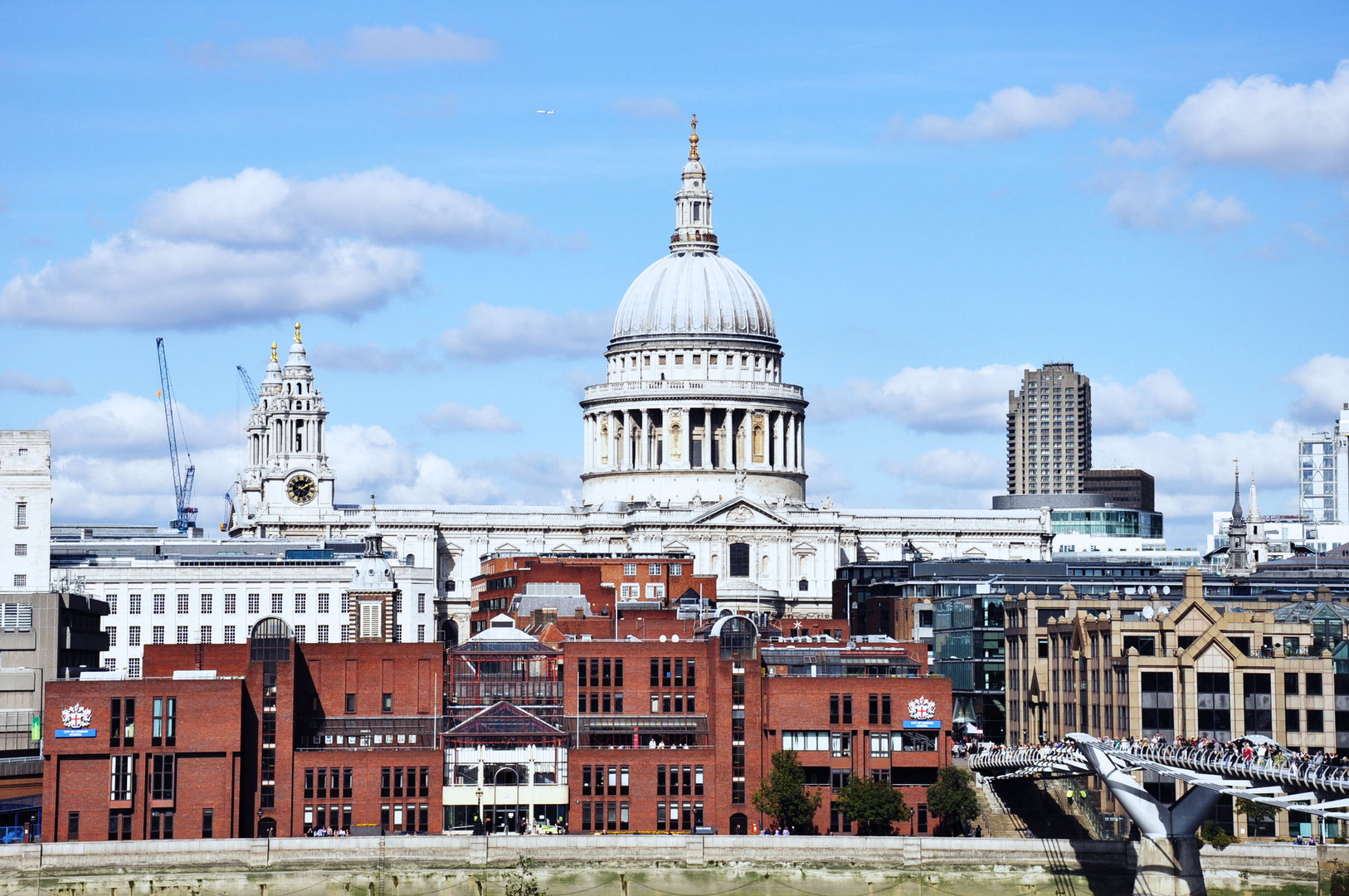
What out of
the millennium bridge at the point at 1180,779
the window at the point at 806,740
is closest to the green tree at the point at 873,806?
the window at the point at 806,740

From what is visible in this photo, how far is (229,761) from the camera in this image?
12775cm

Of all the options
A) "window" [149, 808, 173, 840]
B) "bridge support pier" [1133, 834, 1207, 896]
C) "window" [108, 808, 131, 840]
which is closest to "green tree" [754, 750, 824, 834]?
"bridge support pier" [1133, 834, 1207, 896]

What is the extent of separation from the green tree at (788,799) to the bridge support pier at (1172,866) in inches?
1001

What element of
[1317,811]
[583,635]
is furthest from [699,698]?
[1317,811]

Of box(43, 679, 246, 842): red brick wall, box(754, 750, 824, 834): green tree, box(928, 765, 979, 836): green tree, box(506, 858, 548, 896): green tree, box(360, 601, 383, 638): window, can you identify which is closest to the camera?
box(506, 858, 548, 896): green tree

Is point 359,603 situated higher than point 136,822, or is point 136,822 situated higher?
point 359,603

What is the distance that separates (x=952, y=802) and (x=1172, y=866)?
81.5 ft

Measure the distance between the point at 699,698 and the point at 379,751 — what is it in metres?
15.7

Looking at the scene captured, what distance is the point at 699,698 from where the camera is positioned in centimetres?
13638

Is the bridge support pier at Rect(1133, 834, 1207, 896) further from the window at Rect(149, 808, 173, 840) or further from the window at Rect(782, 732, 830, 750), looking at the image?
the window at Rect(149, 808, 173, 840)

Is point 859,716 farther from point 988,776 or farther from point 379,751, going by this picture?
point 379,751

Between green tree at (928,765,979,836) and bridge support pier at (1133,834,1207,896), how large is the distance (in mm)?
22825

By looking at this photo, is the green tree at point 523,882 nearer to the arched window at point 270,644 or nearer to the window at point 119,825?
the window at point 119,825

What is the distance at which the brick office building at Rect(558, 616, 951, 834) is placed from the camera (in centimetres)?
13100
